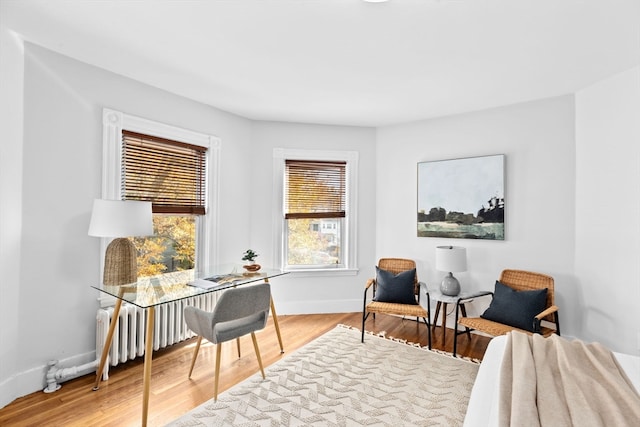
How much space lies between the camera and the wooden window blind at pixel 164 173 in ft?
9.84

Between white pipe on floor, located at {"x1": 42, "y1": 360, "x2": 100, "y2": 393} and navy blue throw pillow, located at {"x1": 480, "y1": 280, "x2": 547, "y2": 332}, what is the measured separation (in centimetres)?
357

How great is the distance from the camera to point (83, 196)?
266 cm

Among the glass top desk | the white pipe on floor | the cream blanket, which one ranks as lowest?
the white pipe on floor

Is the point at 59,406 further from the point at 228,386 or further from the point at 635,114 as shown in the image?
the point at 635,114

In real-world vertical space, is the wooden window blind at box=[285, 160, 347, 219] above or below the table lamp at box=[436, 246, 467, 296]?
above

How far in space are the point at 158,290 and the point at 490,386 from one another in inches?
90.8

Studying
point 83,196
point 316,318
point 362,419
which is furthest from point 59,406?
point 316,318

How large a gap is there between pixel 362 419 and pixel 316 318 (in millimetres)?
2052

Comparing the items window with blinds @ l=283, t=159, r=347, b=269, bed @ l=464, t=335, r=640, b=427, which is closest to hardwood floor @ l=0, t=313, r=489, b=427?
window with blinds @ l=283, t=159, r=347, b=269

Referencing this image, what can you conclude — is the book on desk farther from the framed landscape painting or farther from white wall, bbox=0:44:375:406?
the framed landscape painting

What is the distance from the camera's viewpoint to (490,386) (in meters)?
1.57

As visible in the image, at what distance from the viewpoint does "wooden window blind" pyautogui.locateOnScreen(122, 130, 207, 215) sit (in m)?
3.00

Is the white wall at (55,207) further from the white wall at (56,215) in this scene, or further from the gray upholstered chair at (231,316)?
the gray upholstered chair at (231,316)

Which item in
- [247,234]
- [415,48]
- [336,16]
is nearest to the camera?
[336,16]
